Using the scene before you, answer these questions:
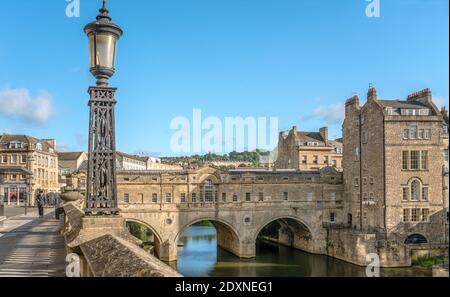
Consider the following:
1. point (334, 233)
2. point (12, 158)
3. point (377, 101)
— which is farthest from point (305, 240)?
point (12, 158)

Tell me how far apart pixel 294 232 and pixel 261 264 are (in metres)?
12.3

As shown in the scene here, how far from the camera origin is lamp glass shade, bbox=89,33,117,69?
850 cm

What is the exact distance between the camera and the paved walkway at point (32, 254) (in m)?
9.08

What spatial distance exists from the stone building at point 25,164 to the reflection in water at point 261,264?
23.0 metres

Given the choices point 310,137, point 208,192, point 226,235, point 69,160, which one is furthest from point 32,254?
point 69,160

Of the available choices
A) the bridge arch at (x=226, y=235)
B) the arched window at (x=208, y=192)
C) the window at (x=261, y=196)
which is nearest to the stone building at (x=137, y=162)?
the bridge arch at (x=226, y=235)

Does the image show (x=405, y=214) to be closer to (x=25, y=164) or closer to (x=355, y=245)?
(x=355, y=245)

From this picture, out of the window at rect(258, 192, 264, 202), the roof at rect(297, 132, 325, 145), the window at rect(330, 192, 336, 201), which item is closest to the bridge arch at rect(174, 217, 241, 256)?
the window at rect(258, 192, 264, 202)

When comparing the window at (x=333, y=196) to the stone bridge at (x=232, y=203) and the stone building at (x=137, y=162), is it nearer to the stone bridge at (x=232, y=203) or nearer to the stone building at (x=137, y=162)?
the stone bridge at (x=232, y=203)

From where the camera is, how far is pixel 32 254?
37.6 ft
